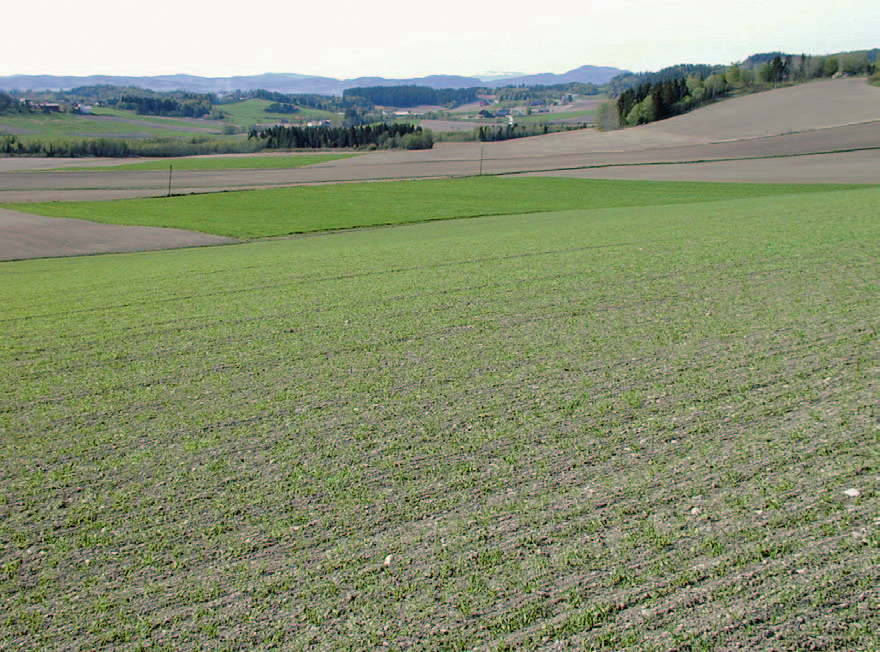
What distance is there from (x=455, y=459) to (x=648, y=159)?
73385 millimetres

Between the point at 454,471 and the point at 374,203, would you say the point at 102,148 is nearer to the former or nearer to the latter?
the point at 374,203

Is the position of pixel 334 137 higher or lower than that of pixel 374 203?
higher

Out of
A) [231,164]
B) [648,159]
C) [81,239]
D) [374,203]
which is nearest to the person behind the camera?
[81,239]

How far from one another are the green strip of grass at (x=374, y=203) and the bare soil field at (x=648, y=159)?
4.94m

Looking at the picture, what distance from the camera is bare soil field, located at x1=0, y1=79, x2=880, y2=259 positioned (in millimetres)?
55188

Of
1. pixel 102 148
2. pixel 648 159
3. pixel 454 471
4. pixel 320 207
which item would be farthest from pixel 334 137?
pixel 454 471

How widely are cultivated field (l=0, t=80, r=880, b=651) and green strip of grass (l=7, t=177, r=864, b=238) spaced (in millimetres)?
20150

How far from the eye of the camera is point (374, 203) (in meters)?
44.1

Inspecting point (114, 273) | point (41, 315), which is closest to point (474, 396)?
point (41, 315)

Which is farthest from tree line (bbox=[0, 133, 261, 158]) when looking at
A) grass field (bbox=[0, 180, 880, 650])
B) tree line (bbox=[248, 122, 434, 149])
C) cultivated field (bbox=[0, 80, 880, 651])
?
grass field (bbox=[0, 180, 880, 650])

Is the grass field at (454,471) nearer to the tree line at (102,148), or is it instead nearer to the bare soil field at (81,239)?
the bare soil field at (81,239)

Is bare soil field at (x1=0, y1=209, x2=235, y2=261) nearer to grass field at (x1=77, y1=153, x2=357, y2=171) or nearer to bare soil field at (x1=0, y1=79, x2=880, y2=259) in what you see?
bare soil field at (x1=0, y1=79, x2=880, y2=259)

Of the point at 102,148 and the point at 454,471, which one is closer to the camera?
the point at 454,471

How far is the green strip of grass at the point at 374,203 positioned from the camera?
35.6 metres
